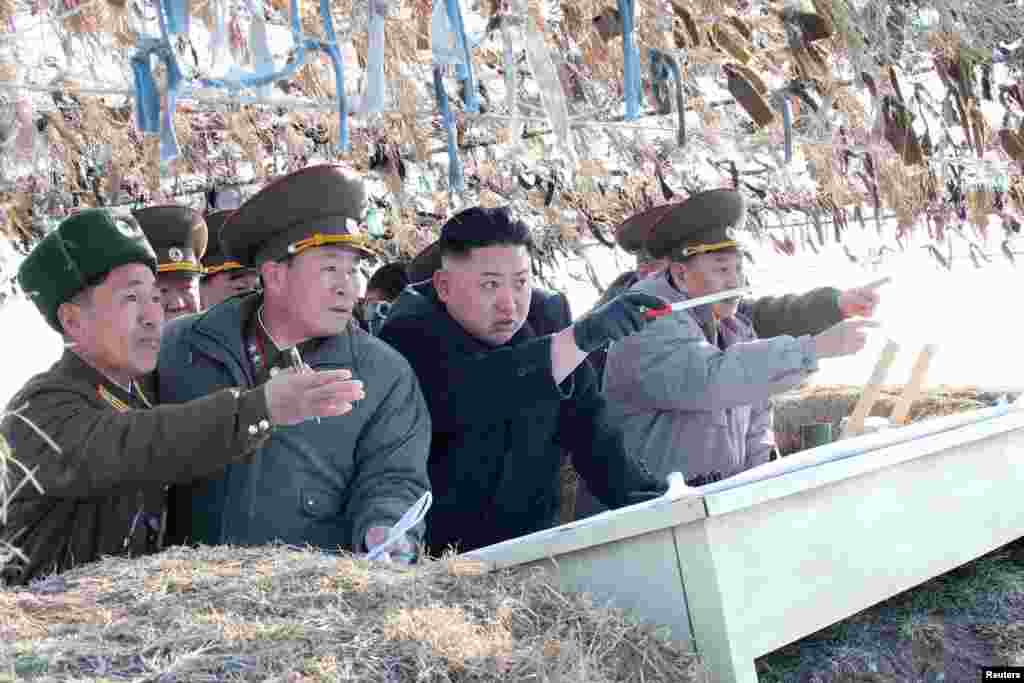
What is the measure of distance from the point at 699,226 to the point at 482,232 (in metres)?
0.93

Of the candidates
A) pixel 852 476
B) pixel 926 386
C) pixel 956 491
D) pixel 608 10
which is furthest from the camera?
pixel 926 386

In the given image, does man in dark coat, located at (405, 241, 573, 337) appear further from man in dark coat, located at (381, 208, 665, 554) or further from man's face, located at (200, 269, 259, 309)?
man's face, located at (200, 269, 259, 309)

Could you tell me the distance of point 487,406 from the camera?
9.34 feet

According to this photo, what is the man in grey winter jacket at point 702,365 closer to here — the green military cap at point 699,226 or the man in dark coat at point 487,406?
the green military cap at point 699,226

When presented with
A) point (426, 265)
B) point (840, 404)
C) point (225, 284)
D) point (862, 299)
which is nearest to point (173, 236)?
point (225, 284)

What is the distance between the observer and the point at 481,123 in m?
4.44

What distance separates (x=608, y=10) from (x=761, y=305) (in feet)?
5.60

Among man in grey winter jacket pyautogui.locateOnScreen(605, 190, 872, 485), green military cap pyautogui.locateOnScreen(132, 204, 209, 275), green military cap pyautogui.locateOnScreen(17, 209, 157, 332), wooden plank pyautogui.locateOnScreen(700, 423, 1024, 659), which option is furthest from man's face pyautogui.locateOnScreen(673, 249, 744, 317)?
green military cap pyautogui.locateOnScreen(17, 209, 157, 332)

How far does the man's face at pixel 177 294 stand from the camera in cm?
329

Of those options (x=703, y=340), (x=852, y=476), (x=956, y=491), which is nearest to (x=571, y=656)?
(x=852, y=476)

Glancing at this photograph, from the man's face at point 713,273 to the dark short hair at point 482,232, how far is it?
781 mm

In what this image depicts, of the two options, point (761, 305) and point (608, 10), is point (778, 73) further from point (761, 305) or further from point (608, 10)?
point (761, 305)

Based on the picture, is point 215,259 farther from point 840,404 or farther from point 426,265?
point 840,404

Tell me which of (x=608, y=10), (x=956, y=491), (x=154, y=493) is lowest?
(x=956, y=491)
